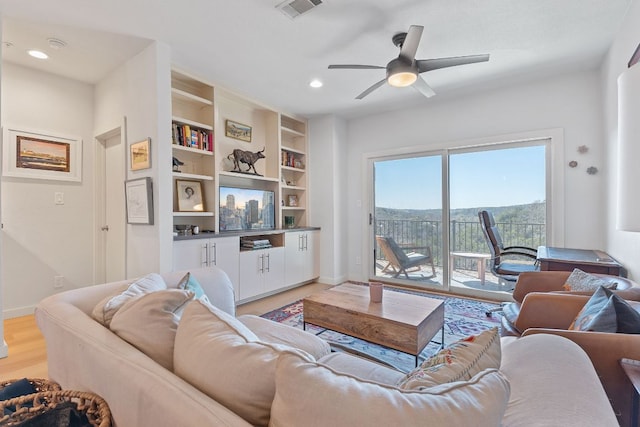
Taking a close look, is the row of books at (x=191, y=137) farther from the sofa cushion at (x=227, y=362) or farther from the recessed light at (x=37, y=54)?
the sofa cushion at (x=227, y=362)

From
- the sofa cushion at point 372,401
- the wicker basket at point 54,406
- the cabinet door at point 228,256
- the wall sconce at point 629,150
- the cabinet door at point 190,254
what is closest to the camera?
the sofa cushion at point 372,401

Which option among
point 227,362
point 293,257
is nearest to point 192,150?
point 293,257

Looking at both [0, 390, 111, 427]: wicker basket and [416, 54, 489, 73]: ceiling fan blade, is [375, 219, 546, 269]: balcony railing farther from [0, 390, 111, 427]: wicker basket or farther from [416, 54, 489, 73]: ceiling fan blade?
[0, 390, 111, 427]: wicker basket

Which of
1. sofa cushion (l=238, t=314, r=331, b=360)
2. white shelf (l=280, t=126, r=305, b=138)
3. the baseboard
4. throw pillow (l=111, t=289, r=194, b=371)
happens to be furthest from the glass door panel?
the baseboard

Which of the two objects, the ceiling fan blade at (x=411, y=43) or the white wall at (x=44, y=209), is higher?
the ceiling fan blade at (x=411, y=43)

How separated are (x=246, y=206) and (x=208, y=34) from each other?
202 centimetres

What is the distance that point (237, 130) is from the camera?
3957 mm

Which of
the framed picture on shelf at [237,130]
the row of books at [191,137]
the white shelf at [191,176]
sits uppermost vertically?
the framed picture on shelf at [237,130]

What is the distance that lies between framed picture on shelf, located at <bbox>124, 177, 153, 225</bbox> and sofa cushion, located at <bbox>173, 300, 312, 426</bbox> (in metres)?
2.15

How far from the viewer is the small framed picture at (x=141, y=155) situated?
2.70m

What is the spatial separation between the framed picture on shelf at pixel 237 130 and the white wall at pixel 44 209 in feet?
5.14

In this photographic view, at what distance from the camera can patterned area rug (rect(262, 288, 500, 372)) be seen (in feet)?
7.44

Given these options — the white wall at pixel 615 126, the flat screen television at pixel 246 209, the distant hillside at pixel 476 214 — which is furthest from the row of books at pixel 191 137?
the white wall at pixel 615 126

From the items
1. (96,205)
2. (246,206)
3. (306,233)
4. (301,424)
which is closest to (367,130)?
(306,233)
